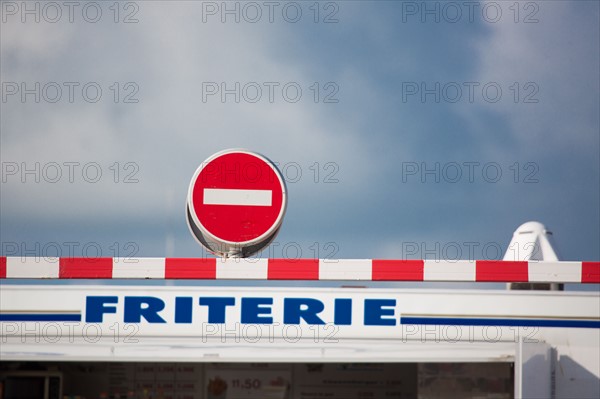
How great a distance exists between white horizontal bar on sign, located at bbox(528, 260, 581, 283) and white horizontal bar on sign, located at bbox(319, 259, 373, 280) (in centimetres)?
78

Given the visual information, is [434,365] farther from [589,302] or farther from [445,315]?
[589,302]

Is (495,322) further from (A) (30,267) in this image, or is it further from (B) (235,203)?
(A) (30,267)

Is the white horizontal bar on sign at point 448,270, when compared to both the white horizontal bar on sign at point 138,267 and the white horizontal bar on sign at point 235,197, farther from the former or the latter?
the white horizontal bar on sign at point 138,267

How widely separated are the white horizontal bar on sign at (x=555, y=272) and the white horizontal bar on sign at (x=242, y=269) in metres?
1.29

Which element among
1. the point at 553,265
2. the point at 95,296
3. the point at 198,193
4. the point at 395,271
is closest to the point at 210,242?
the point at 198,193

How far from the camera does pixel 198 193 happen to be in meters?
4.70

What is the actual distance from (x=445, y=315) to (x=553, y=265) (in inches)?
22.4

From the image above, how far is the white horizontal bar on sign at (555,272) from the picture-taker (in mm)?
4051

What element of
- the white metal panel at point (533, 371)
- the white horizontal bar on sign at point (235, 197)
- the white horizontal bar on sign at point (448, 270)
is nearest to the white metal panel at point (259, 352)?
the white metal panel at point (533, 371)

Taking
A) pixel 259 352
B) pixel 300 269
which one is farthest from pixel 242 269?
pixel 259 352

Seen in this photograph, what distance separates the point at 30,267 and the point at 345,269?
1.55 m

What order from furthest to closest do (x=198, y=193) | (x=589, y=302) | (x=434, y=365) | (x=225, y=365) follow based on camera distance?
(x=225, y=365) → (x=198, y=193) → (x=434, y=365) → (x=589, y=302)

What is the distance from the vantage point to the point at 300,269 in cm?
409

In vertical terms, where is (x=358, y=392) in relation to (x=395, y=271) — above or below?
below
